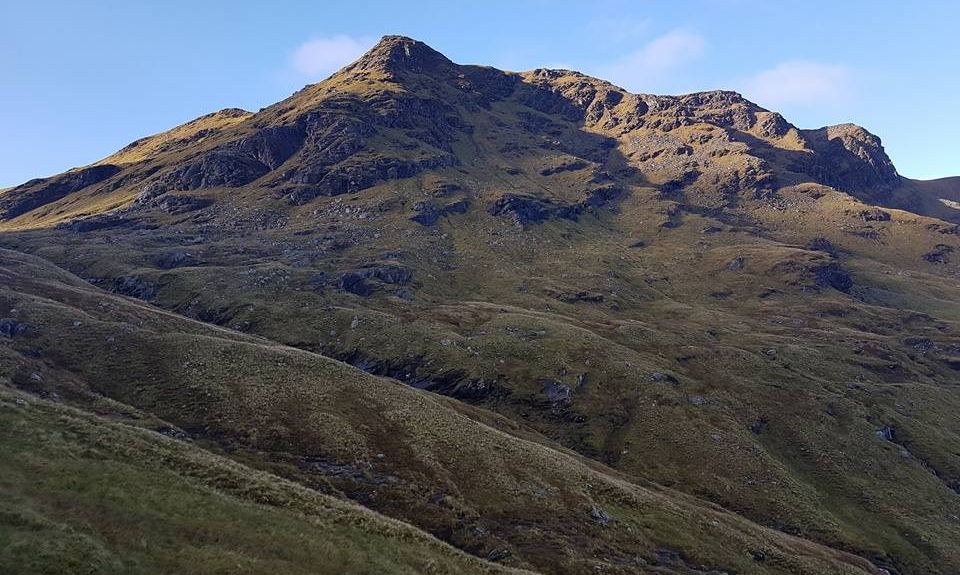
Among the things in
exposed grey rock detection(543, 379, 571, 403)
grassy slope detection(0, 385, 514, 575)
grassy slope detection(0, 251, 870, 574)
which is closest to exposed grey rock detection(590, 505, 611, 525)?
→ grassy slope detection(0, 251, 870, 574)

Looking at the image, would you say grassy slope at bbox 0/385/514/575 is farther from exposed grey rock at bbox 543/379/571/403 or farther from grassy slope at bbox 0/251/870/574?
exposed grey rock at bbox 543/379/571/403

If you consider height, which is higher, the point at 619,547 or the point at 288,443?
the point at 288,443

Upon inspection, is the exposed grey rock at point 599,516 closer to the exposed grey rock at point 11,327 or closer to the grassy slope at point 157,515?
the grassy slope at point 157,515

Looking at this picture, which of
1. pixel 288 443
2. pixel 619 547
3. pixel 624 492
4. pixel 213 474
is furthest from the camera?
pixel 624 492

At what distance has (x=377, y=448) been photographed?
63.2 meters

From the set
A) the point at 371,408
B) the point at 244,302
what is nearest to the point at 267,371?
the point at 371,408

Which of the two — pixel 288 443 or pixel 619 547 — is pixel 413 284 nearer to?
pixel 288 443

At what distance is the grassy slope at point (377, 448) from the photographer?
53656mm

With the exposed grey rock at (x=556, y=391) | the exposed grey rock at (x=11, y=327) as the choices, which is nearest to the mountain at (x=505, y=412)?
the exposed grey rock at (x=11, y=327)

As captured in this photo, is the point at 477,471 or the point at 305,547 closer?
the point at 305,547

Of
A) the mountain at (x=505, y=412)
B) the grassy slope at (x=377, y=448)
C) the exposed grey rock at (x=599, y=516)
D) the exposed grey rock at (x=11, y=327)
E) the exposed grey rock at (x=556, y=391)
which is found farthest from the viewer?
the exposed grey rock at (x=556, y=391)

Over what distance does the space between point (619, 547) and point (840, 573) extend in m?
A: 29.1

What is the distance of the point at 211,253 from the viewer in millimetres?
193625

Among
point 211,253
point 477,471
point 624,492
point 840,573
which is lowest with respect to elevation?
point 840,573
